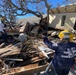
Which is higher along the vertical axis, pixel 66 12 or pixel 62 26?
pixel 66 12

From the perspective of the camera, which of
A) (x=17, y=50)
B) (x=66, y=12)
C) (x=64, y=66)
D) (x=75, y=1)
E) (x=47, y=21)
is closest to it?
(x=64, y=66)

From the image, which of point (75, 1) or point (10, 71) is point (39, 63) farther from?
point (75, 1)

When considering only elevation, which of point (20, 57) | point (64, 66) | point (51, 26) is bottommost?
point (51, 26)

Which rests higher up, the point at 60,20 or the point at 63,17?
the point at 63,17

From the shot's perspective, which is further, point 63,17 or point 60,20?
point 60,20

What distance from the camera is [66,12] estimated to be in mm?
16797

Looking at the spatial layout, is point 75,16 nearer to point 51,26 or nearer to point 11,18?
point 51,26

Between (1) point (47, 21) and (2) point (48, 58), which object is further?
(1) point (47, 21)

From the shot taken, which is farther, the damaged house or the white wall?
the white wall

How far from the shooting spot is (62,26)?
57.2 feet

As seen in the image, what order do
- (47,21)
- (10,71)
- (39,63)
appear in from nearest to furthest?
(10,71) < (39,63) < (47,21)

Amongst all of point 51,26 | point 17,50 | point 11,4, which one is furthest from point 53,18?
point 17,50

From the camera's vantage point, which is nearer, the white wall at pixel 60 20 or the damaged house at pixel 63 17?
the damaged house at pixel 63 17

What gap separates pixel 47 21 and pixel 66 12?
89.0 inches
